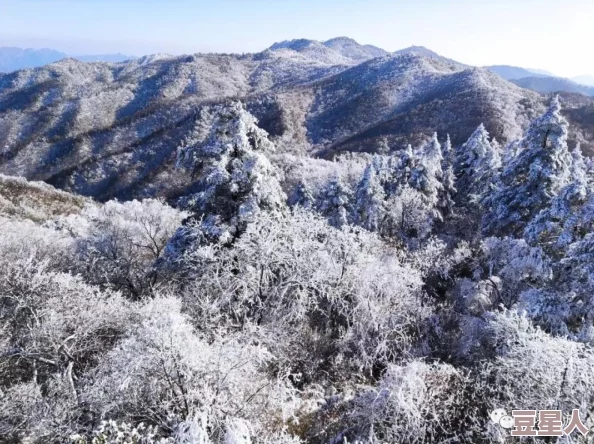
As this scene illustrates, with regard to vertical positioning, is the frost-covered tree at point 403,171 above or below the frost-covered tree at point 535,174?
below

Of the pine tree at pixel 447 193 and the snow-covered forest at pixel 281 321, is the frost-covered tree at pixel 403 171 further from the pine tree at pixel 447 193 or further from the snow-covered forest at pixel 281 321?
the snow-covered forest at pixel 281 321

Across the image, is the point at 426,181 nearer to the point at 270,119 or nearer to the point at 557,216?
the point at 557,216

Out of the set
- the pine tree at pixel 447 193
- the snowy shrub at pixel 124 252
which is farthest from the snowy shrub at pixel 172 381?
the pine tree at pixel 447 193

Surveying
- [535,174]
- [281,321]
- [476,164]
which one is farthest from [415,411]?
[476,164]

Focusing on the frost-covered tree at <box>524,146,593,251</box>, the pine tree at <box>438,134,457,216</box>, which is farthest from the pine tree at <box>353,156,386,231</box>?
the frost-covered tree at <box>524,146,593,251</box>

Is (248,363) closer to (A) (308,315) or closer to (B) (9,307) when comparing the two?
(A) (308,315)

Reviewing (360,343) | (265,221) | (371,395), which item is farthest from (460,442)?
(265,221)
